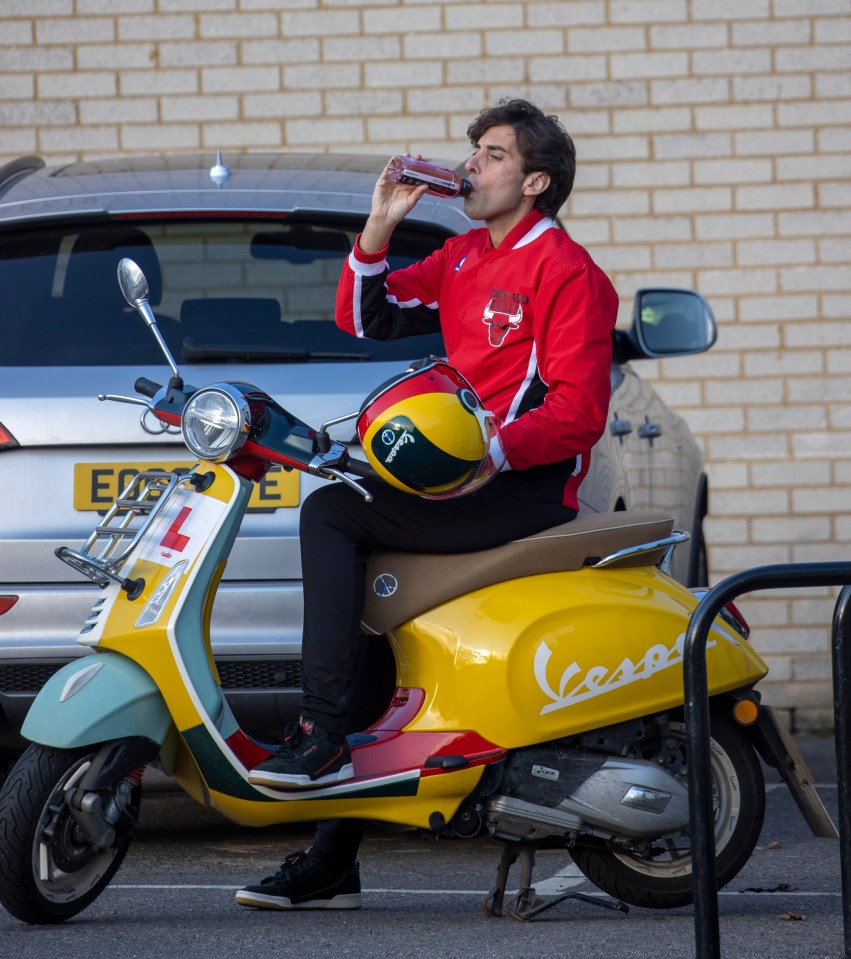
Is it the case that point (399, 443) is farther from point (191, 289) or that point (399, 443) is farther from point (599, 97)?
point (599, 97)

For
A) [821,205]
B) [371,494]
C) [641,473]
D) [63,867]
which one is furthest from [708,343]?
[821,205]

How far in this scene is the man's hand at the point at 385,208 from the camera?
376 centimetres

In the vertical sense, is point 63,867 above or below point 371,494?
below

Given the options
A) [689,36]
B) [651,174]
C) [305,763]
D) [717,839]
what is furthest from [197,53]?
[717,839]

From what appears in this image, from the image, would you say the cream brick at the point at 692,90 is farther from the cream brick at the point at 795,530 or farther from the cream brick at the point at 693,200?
the cream brick at the point at 795,530

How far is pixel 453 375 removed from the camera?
11.3 ft

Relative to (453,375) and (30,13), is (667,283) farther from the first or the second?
(453,375)

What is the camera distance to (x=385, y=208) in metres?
3.81

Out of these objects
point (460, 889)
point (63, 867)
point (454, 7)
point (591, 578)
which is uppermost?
point (454, 7)

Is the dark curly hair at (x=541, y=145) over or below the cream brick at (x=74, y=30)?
below

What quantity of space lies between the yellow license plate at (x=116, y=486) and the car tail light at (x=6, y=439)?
161 mm

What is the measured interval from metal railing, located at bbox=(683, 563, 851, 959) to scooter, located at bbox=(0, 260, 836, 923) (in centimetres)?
62

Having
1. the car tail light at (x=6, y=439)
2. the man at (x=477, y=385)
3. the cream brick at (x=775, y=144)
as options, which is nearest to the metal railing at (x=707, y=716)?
the man at (x=477, y=385)

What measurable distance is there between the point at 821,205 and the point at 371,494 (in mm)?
5230
